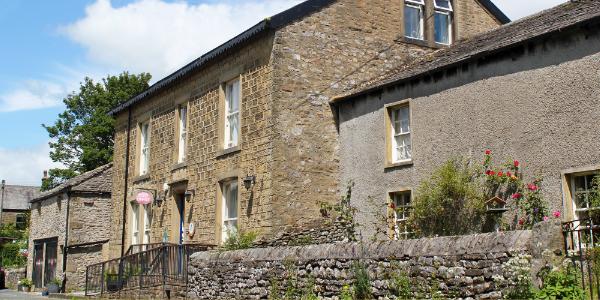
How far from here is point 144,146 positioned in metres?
25.3

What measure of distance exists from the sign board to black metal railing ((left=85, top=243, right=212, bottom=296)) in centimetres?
267

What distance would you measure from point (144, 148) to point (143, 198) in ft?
9.99

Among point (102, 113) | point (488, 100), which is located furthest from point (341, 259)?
point (102, 113)

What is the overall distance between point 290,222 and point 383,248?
5.98 metres

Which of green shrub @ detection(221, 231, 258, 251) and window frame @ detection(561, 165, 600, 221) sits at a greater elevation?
window frame @ detection(561, 165, 600, 221)

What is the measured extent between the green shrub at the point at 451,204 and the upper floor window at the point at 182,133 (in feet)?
31.9

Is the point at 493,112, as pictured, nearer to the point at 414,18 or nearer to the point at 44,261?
the point at 414,18

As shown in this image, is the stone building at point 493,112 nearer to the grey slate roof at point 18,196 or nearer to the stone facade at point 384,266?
the stone facade at point 384,266

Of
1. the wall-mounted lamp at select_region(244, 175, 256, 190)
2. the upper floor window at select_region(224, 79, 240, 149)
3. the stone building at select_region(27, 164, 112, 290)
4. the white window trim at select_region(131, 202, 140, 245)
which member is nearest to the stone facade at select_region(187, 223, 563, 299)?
the wall-mounted lamp at select_region(244, 175, 256, 190)

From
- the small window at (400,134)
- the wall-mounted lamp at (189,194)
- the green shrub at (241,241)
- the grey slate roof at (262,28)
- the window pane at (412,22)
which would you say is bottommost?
the green shrub at (241,241)

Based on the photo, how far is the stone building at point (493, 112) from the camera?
12.5 meters

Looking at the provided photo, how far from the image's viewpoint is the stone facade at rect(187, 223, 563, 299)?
9.27m

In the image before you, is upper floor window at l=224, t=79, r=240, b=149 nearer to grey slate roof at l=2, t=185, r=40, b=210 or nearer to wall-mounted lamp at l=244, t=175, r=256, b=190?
wall-mounted lamp at l=244, t=175, r=256, b=190

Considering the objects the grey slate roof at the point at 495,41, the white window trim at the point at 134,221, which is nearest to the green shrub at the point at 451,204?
the grey slate roof at the point at 495,41
